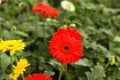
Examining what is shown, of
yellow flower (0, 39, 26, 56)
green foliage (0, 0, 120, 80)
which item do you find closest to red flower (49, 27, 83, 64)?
yellow flower (0, 39, 26, 56)

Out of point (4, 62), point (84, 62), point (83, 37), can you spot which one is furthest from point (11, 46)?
point (83, 37)

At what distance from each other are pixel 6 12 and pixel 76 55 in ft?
4.08

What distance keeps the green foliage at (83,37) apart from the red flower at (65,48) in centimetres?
25

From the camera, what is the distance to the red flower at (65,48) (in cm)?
149

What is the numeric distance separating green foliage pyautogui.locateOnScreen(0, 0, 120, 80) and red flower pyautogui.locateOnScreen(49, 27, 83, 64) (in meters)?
0.25

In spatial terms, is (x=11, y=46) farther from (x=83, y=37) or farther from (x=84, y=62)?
(x=83, y=37)

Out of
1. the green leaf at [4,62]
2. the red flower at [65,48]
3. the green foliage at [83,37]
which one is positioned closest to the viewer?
the red flower at [65,48]

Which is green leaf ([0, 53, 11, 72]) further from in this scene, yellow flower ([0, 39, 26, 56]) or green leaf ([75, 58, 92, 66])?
green leaf ([75, 58, 92, 66])

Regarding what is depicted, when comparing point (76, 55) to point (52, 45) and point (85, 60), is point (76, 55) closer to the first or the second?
point (52, 45)

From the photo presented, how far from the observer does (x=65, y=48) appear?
5.00 ft

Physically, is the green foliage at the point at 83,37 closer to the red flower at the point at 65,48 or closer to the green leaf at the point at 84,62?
the green leaf at the point at 84,62

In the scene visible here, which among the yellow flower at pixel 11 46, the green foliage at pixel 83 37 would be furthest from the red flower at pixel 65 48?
the green foliage at pixel 83 37

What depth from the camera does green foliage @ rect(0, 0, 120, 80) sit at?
1.83m

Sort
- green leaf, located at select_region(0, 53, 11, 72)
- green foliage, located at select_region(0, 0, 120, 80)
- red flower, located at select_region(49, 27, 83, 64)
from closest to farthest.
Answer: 1. red flower, located at select_region(49, 27, 83, 64)
2. green leaf, located at select_region(0, 53, 11, 72)
3. green foliage, located at select_region(0, 0, 120, 80)
